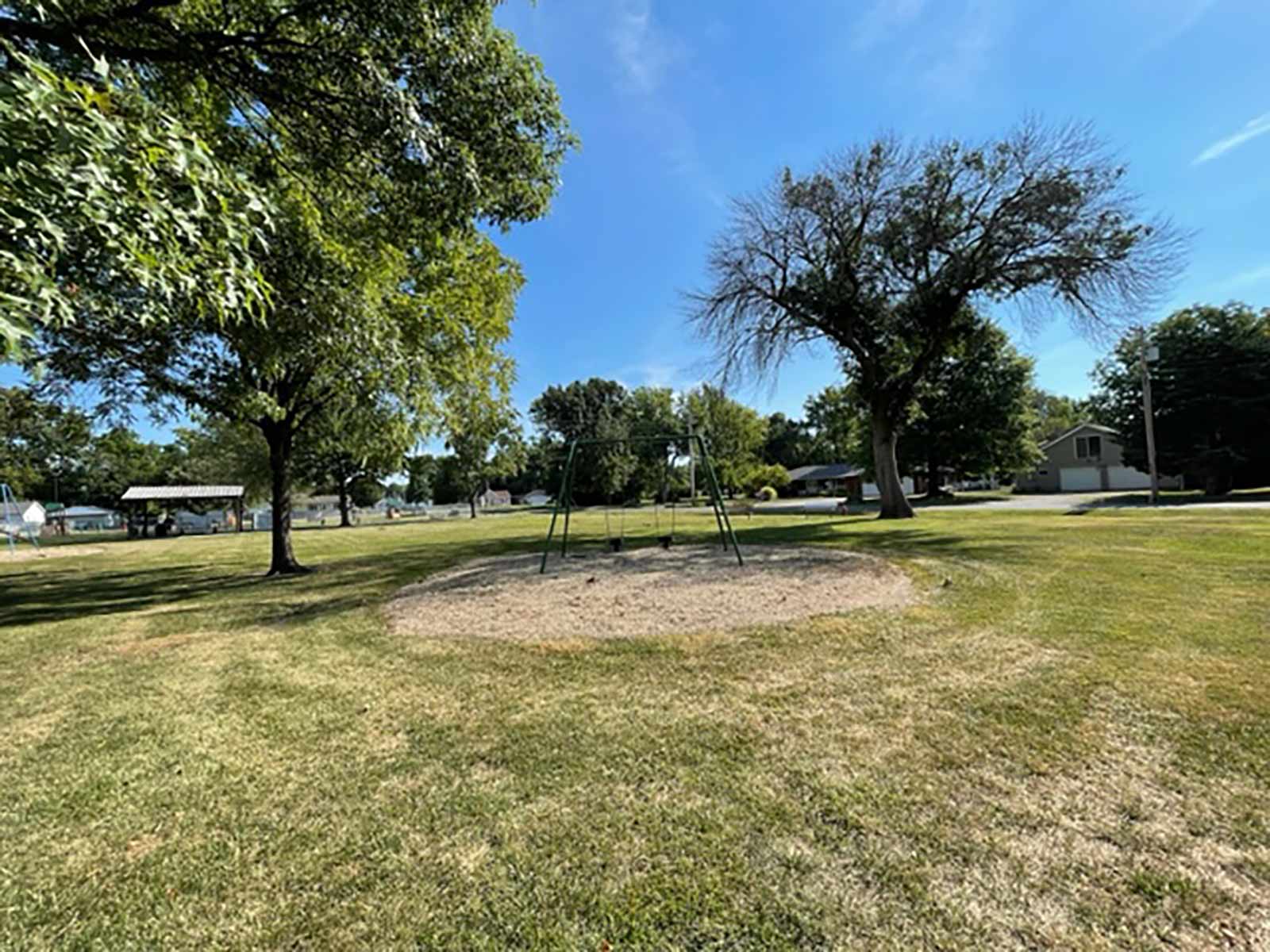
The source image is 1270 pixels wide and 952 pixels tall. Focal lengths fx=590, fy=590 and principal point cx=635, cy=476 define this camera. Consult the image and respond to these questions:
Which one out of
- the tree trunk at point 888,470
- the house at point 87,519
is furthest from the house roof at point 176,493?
the tree trunk at point 888,470

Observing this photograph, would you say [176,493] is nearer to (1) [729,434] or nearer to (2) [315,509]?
(2) [315,509]

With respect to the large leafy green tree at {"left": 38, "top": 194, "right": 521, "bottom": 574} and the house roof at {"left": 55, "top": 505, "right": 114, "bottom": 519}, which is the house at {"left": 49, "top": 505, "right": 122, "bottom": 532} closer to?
the house roof at {"left": 55, "top": 505, "right": 114, "bottom": 519}

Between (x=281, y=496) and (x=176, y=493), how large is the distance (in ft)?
98.5

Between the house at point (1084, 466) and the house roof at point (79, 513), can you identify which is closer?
the house at point (1084, 466)

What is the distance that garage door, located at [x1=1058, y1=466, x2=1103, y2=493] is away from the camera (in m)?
42.6

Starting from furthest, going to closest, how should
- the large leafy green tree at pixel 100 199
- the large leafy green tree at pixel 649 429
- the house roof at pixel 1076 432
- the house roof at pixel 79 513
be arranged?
the large leafy green tree at pixel 649 429 → the house roof at pixel 79 513 → the house roof at pixel 1076 432 → the large leafy green tree at pixel 100 199

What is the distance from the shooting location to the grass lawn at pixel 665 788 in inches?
82.5

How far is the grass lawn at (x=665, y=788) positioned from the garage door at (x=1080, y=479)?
4493cm

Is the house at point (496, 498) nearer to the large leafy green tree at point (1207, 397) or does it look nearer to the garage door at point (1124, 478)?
the garage door at point (1124, 478)

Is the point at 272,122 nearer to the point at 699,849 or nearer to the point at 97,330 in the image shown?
Answer: the point at 97,330

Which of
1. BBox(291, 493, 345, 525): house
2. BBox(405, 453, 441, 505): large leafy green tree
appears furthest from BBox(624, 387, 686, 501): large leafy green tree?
BBox(291, 493, 345, 525): house

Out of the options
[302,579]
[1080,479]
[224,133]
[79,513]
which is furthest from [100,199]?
[79,513]

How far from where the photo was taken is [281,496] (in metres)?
12.8

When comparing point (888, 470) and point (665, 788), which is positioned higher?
point (888, 470)
